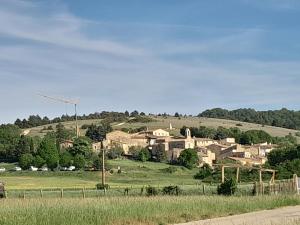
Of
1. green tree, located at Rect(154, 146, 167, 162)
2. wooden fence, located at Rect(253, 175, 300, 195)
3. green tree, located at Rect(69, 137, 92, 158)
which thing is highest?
green tree, located at Rect(69, 137, 92, 158)

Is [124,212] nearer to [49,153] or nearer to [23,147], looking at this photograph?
[49,153]

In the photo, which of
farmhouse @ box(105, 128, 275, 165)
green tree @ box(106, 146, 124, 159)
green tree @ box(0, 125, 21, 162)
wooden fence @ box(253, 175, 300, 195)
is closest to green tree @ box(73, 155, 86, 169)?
green tree @ box(106, 146, 124, 159)

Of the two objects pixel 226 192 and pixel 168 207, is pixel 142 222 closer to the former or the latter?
pixel 168 207

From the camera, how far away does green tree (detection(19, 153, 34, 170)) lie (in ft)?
482

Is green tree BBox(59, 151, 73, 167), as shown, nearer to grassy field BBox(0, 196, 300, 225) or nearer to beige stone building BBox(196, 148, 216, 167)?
beige stone building BBox(196, 148, 216, 167)

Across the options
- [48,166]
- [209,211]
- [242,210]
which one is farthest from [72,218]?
[48,166]

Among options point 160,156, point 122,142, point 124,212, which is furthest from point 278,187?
point 122,142

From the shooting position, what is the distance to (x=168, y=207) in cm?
3020

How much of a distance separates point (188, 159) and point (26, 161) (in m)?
41.5

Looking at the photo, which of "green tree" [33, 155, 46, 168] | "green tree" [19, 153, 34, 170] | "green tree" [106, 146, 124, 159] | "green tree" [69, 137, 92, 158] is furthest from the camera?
"green tree" [106, 146, 124, 159]

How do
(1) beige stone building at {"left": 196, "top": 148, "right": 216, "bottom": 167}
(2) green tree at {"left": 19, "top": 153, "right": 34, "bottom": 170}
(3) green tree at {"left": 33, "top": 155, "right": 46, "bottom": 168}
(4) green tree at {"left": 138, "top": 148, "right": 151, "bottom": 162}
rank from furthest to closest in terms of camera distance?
(1) beige stone building at {"left": 196, "top": 148, "right": 216, "bottom": 167}, (4) green tree at {"left": 138, "top": 148, "right": 151, "bottom": 162}, (3) green tree at {"left": 33, "top": 155, "right": 46, "bottom": 168}, (2) green tree at {"left": 19, "top": 153, "right": 34, "bottom": 170}

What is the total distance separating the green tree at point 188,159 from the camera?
16125 cm

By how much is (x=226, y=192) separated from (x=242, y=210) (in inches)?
575

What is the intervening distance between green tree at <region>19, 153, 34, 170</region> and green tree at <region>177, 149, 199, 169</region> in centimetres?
3821
